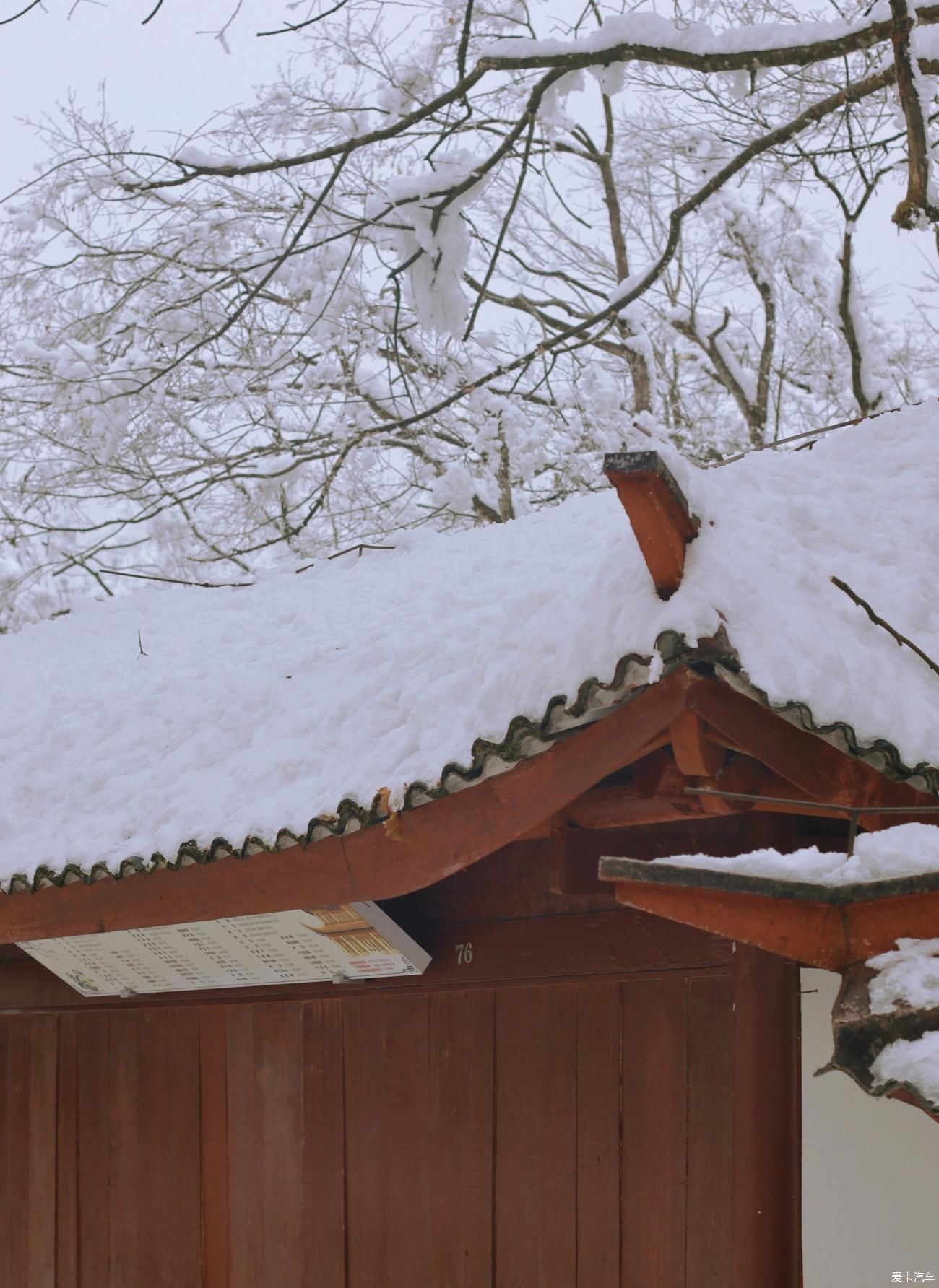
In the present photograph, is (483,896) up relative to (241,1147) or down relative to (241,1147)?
up

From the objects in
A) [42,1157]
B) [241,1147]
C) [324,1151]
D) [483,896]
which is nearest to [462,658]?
[483,896]

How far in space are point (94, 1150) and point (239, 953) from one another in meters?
1.29

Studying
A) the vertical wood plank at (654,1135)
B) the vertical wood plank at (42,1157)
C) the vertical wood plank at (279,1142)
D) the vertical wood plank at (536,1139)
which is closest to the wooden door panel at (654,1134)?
the vertical wood plank at (654,1135)

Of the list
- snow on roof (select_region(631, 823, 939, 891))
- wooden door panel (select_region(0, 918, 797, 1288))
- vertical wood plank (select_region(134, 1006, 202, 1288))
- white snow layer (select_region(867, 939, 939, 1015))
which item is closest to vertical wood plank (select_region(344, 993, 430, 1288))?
wooden door panel (select_region(0, 918, 797, 1288))

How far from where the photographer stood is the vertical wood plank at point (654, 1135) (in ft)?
11.3

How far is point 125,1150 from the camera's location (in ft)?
15.7

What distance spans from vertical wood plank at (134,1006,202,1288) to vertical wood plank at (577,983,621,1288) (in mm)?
1535

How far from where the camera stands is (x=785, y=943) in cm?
246

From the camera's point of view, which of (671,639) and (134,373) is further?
(134,373)

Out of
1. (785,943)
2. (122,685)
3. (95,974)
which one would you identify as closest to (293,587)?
(122,685)

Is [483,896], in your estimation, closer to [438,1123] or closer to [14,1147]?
[438,1123]

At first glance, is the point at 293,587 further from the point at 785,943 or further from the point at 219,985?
the point at 785,943

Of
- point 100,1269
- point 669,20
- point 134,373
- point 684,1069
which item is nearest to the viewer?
point 684,1069

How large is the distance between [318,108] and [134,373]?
238 centimetres
